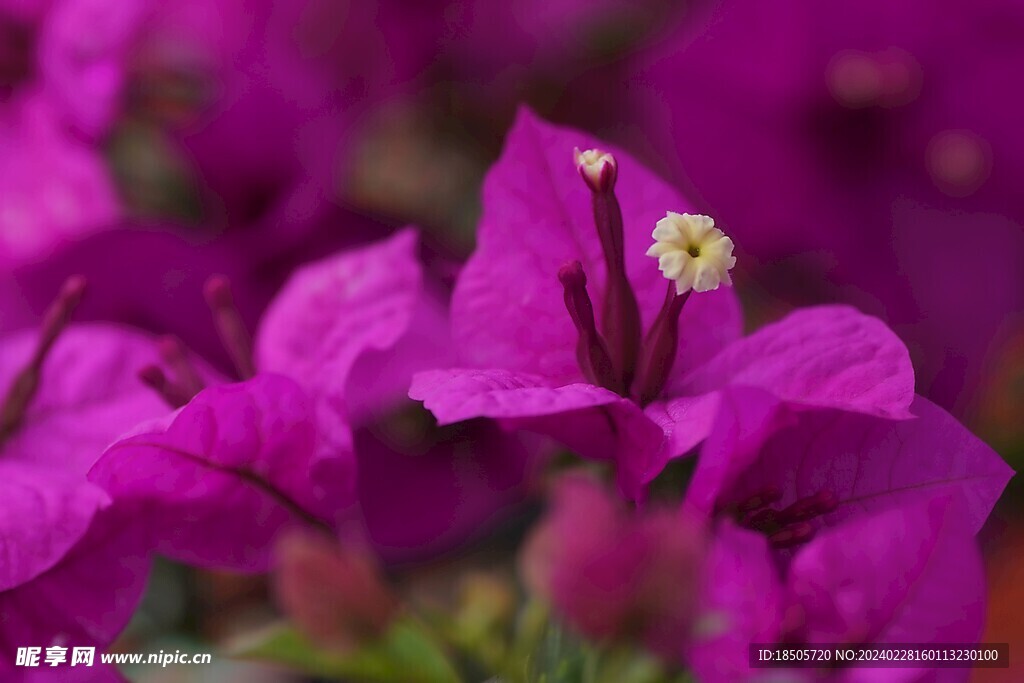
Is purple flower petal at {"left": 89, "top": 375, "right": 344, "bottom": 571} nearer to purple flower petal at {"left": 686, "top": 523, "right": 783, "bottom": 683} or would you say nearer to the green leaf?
the green leaf

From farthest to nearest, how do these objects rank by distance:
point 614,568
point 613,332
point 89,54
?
point 89,54
point 613,332
point 614,568

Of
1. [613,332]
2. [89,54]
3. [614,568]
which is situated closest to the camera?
[614,568]

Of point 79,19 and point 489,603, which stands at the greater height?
point 79,19

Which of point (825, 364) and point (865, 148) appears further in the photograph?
point (865, 148)

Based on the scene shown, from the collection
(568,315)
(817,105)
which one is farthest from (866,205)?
(568,315)

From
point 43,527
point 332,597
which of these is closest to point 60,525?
point 43,527

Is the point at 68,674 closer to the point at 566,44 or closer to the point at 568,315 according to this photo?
the point at 568,315

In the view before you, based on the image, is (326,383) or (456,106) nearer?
(326,383)

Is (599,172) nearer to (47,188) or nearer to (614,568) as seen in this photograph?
(614,568)
